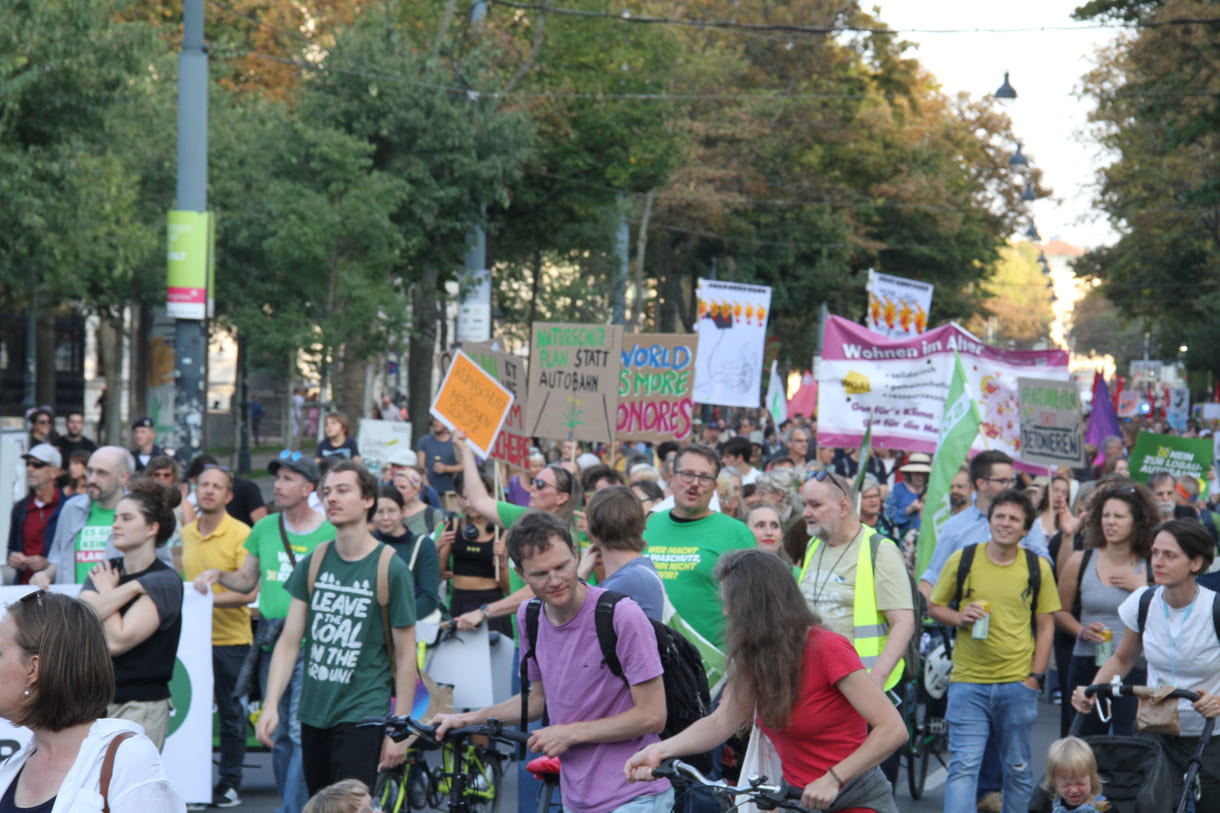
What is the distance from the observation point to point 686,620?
6.77 m

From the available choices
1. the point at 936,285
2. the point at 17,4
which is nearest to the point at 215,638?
the point at 17,4

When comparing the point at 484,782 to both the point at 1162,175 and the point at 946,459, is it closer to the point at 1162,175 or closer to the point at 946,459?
the point at 946,459

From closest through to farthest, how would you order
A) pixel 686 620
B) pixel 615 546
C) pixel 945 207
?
pixel 615 546, pixel 686 620, pixel 945 207

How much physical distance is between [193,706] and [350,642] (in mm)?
2377

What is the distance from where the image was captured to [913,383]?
1395 centimetres

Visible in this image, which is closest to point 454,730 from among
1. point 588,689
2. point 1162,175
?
point 588,689

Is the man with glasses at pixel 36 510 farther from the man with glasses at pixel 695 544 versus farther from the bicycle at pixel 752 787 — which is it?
the bicycle at pixel 752 787

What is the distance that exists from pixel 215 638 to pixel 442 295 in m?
22.1

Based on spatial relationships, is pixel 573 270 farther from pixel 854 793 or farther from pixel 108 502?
pixel 854 793

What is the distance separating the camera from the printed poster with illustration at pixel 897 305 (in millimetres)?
25312

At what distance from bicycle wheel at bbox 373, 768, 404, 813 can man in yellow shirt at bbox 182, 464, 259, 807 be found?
1.49 m

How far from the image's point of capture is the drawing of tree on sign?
1195 centimetres

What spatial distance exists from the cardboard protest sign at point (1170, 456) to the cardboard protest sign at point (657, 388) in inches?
160

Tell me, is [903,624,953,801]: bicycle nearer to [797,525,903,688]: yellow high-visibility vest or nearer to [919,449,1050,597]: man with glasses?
[919,449,1050,597]: man with glasses
